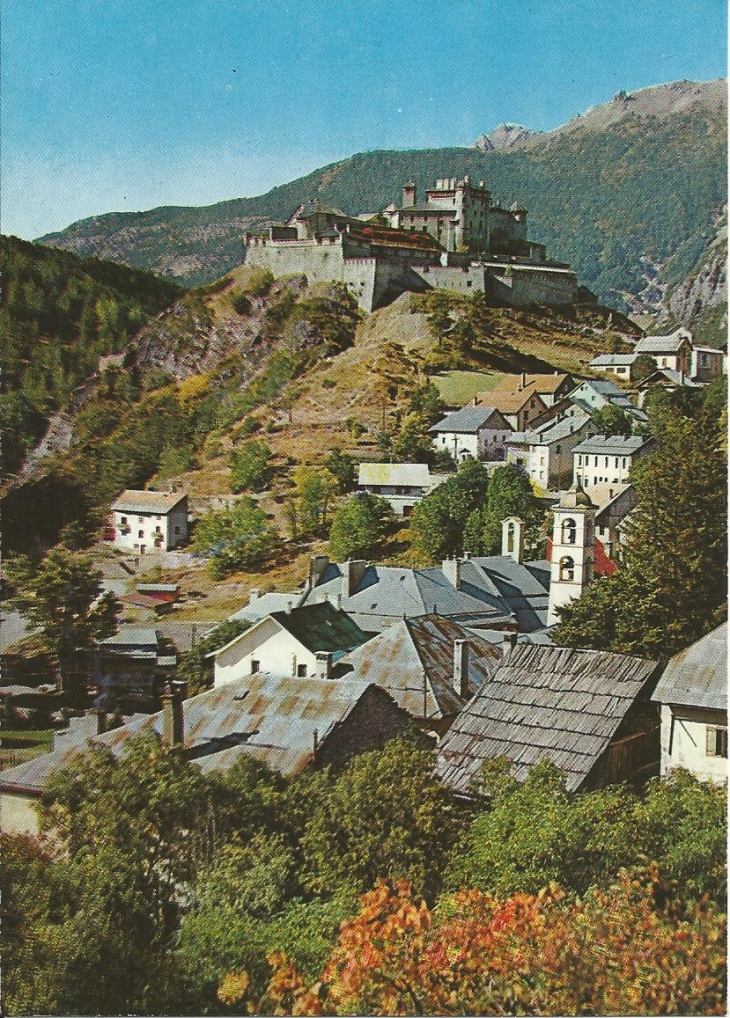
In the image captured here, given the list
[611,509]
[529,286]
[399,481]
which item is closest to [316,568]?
[611,509]

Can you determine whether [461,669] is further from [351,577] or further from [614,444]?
[614,444]

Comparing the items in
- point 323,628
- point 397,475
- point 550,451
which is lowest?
point 323,628

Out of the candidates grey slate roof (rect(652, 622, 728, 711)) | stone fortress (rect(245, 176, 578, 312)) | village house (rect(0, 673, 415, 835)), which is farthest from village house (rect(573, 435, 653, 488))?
stone fortress (rect(245, 176, 578, 312))

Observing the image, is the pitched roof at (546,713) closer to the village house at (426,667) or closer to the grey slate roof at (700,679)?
the grey slate roof at (700,679)

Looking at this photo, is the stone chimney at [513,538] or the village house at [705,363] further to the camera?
the village house at [705,363]

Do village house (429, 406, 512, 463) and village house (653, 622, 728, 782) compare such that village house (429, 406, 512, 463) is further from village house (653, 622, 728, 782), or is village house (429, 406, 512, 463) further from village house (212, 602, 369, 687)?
village house (653, 622, 728, 782)

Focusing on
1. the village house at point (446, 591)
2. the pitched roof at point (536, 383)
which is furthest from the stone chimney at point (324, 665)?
the pitched roof at point (536, 383)

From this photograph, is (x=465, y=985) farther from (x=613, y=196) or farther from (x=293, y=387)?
(x=613, y=196)
